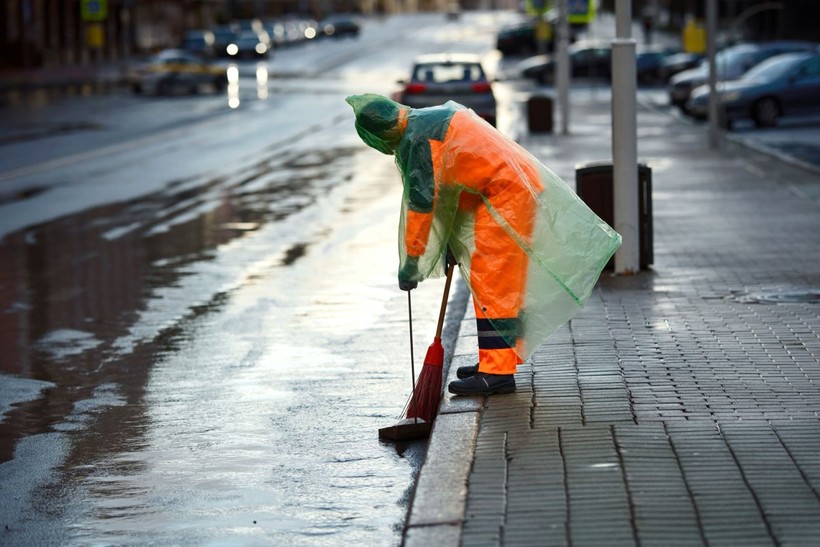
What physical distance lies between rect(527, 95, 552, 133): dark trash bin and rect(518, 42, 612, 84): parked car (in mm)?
23244

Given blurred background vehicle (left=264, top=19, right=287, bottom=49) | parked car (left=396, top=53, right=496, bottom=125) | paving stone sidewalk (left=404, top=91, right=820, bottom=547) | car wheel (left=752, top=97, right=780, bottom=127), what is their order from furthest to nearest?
1. blurred background vehicle (left=264, top=19, right=287, bottom=49)
2. car wheel (left=752, top=97, right=780, bottom=127)
3. parked car (left=396, top=53, right=496, bottom=125)
4. paving stone sidewalk (left=404, top=91, right=820, bottom=547)

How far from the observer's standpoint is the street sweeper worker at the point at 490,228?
721 centimetres

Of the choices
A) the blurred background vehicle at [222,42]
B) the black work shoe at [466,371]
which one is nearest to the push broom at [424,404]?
the black work shoe at [466,371]

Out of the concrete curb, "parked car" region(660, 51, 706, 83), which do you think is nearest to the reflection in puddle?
the concrete curb

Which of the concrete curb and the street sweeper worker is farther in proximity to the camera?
the street sweeper worker

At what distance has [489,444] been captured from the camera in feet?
21.3

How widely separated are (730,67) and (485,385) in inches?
1310

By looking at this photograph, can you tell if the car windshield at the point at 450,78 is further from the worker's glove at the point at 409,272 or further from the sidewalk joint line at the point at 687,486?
the sidewalk joint line at the point at 687,486

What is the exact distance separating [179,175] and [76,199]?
354 cm

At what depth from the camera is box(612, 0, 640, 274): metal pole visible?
458 inches

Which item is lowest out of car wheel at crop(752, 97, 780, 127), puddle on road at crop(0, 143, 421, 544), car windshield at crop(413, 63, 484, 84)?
puddle on road at crop(0, 143, 421, 544)

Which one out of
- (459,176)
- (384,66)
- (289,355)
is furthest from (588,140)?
(384,66)

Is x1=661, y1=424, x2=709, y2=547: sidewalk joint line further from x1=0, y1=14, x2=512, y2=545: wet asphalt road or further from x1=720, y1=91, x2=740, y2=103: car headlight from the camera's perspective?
x1=720, y1=91, x2=740, y2=103: car headlight

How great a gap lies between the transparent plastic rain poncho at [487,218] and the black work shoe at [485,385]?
17cm
